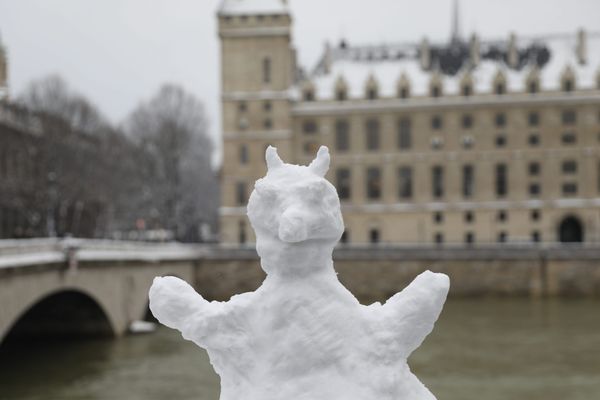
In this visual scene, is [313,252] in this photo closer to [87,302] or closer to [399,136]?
[87,302]

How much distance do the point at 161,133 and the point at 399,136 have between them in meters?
17.0

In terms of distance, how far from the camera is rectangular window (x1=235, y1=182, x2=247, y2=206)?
2180 inches

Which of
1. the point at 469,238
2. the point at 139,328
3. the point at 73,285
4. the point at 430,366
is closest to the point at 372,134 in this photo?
the point at 469,238

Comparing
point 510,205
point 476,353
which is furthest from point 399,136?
point 476,353

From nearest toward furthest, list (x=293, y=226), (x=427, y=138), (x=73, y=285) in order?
(x=293, y=226) → (x=73, y=285) → (x=427, y=138)

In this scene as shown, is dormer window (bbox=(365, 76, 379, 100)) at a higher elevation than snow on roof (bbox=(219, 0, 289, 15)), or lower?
lower

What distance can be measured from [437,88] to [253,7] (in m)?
14.0

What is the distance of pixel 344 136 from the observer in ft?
188

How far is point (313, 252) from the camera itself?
4.07 m

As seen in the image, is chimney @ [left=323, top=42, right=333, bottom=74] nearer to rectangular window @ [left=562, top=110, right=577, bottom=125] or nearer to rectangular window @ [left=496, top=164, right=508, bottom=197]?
rectangular window @ [left=496, top=164, right=508, bottom=197]

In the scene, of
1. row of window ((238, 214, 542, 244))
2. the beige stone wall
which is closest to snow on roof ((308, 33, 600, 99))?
row of window ((238, 214, 542, 244))

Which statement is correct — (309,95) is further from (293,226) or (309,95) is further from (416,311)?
(293,226)

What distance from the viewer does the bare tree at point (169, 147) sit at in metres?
48.8

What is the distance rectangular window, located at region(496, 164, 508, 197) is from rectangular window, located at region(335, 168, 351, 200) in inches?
402
